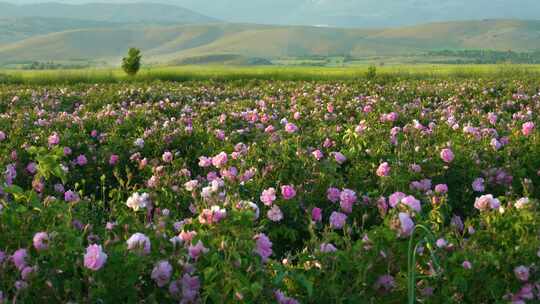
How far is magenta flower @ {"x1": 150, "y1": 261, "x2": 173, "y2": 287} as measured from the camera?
2969 mm

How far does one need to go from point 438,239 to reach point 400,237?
0.36m

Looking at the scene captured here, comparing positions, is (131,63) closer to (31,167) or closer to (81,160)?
(81,160)

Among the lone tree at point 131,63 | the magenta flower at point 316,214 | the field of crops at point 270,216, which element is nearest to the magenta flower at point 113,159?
the field of crops at point 270,216

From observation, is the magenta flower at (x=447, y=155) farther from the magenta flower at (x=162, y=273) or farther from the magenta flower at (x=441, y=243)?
the magenta flower at (x=162, y=273)

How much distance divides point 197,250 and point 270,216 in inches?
37.4

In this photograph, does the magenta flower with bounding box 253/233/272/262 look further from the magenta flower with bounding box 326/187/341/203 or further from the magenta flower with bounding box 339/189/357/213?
the magenta flower with bounding box 326/187/341/203

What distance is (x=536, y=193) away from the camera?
6.91m

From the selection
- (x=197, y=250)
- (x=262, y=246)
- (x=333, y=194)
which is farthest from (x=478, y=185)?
(x=197, y=250)

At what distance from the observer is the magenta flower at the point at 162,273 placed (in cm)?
297

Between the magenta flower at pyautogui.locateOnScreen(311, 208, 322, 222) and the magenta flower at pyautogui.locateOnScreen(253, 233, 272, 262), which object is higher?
the magenta flower at pyautogui.locateOnScreen(253, 233, 272, 262)

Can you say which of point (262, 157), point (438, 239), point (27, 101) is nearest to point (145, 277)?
point (438, 239)

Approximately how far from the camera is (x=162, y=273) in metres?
2.98

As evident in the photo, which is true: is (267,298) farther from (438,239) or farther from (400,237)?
(438,239)

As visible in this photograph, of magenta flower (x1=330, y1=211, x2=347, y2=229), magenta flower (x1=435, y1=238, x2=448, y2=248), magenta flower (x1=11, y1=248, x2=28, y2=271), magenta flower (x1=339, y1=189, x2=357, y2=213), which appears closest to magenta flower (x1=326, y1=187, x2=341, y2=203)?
magenta flower (x1=339, y1=189, x2=357, y2=213)
